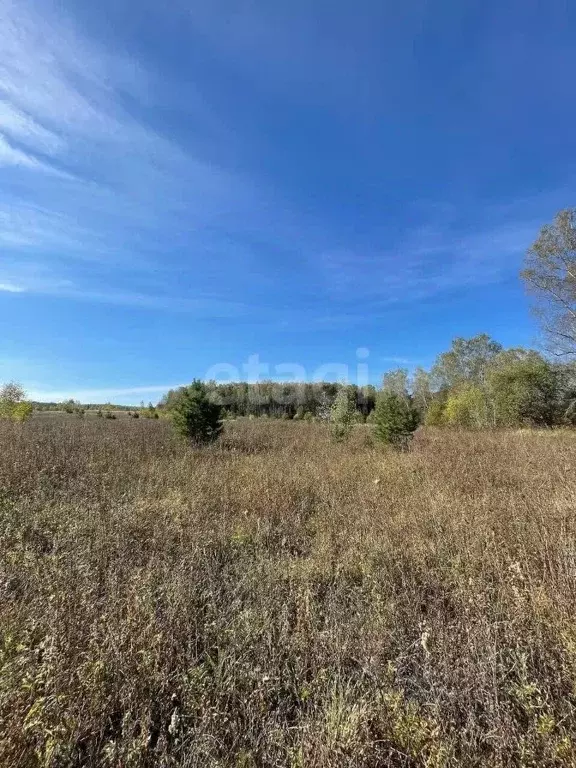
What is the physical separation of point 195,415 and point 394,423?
7.24 m

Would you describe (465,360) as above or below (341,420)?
above

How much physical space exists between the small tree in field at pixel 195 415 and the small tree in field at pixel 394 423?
623 cm

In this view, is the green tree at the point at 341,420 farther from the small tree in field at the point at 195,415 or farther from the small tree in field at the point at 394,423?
the small tree in field at the point at 195,415

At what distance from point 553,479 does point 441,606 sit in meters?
4.64

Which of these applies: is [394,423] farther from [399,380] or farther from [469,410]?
[399,380]

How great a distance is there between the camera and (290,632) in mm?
2727

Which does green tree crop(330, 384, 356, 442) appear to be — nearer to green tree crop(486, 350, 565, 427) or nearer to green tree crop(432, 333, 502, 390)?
green tree crop(486, 350, 565, 427)

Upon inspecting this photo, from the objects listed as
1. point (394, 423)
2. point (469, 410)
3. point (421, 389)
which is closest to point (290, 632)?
point (394, 423)

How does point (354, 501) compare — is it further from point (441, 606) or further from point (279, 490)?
point (441, 606)

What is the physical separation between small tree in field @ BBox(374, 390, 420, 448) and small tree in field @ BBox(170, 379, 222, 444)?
20.4 ft

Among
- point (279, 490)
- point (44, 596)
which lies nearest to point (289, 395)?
point (279, 490)

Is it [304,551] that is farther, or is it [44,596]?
[304,551]

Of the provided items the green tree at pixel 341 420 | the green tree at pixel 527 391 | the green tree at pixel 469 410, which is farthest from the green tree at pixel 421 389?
the green tree at pixel 341 420

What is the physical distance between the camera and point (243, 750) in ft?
5.84
